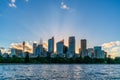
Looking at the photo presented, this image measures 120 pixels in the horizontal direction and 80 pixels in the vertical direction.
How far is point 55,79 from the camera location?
77.9 m

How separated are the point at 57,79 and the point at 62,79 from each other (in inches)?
57.6

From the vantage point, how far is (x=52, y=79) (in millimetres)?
77750

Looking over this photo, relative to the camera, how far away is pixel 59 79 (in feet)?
256

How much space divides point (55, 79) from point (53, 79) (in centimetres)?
59

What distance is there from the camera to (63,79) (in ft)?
255

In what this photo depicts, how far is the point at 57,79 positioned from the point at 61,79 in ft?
3.83

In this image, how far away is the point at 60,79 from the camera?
256 ft

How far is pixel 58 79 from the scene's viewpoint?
256 feet

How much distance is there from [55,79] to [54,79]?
30 centimetres

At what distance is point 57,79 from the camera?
77.9 m

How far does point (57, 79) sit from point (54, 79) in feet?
2.89

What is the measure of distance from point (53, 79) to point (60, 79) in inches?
80.4

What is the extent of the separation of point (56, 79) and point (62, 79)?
1.75m

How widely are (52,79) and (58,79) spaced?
1751mm
